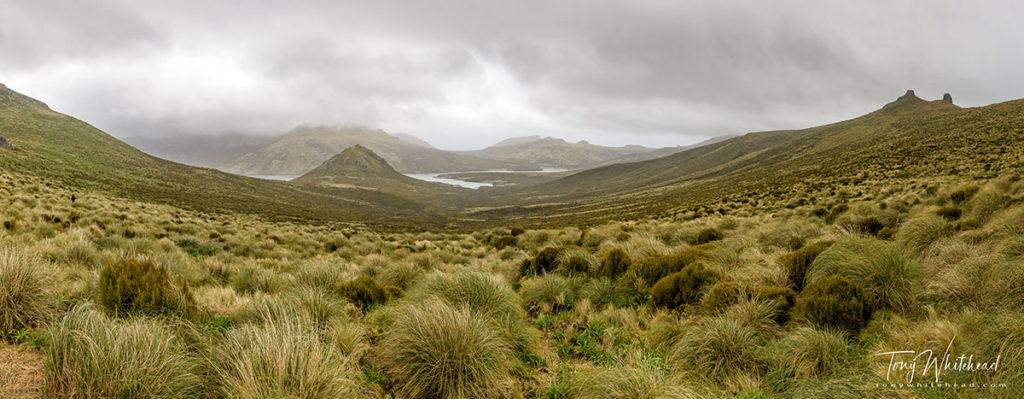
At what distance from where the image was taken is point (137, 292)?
4.34m

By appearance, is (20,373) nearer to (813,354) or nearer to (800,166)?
(813,354)

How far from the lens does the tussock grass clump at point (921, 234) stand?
7.11 m

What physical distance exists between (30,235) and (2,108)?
17412cm

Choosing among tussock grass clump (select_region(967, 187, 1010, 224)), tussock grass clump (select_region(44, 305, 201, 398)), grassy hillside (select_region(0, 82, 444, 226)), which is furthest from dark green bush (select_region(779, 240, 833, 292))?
grassy hillside (select_region(0, 82, 444, 226))

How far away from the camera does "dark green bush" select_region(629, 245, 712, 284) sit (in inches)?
296

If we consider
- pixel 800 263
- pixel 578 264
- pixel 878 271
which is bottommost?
pixel 578 264

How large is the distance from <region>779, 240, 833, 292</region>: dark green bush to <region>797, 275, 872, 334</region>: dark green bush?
143 centimetres

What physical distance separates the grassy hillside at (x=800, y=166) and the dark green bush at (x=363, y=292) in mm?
27708

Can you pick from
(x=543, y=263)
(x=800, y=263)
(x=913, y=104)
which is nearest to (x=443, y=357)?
(x=543, y=263)

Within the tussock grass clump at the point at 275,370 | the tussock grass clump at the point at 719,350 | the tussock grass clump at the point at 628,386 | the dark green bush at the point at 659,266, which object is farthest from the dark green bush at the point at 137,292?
the dark green bush at the point at 659,266

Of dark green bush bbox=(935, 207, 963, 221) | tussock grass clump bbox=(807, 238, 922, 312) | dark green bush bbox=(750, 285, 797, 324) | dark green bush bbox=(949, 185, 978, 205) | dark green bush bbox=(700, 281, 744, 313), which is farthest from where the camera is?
dark green bush bbox=(949, 185, 978, 205)

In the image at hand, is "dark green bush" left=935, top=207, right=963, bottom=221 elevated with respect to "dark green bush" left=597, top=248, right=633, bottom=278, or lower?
elevated

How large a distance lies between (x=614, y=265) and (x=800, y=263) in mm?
3362

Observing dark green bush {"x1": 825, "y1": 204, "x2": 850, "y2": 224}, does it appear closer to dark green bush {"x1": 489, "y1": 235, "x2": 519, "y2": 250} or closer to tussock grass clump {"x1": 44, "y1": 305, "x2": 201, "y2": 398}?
dark green bush {"x1": 489, "y1": 235, "x2": 519, "y2": 250}
